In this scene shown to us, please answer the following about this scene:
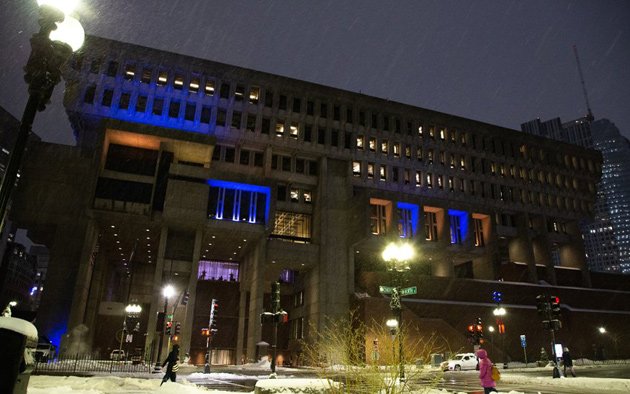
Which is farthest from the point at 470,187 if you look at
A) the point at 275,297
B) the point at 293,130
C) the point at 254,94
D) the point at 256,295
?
the point at 275,297

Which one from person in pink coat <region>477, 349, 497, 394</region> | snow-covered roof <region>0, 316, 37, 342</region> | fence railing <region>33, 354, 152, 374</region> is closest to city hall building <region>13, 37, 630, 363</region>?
fence railing <region>33, 354, 152, 374</region>

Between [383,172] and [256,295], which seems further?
[383,172]

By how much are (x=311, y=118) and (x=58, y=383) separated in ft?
156

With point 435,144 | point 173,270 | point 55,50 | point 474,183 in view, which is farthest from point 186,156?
point 55,50

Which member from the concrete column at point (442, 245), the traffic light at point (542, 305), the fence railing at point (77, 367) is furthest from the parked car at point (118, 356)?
the concrete column at point (442, 245)

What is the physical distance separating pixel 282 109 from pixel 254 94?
4288 mm

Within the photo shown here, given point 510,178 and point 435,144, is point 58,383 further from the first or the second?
point 510,178

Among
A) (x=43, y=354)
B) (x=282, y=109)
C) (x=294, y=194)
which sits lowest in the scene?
(x=43, y=354)

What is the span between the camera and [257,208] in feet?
168

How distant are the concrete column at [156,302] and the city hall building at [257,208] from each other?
18 centimetres

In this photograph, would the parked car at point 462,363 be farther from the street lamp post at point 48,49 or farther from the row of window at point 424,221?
the street lamp post at point 48,49

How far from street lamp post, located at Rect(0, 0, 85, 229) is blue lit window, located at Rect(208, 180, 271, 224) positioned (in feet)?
144

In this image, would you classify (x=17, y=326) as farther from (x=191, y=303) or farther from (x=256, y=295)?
(x=256, y=295)

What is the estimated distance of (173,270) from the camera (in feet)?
160
